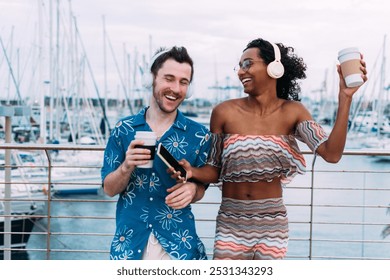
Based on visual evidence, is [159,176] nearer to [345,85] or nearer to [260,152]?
[260,152]

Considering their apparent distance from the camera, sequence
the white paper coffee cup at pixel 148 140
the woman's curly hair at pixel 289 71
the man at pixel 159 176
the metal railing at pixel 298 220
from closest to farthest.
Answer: the white paper coffee cup at pixel 148 140
the man at pixel 159 176
the woman's curly hair at pixel 289 71
the metal railing at pixel 298 220

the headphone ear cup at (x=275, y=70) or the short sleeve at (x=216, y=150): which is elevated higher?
the headphone ear cup at (x=275, y=70)

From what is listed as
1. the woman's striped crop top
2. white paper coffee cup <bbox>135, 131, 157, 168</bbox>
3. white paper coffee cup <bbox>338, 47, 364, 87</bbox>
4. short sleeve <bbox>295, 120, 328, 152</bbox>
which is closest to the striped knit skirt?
the woman's striped crop top

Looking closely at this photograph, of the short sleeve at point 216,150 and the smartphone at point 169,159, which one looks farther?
the short sleeve at point 216,150

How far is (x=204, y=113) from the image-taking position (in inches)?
1191

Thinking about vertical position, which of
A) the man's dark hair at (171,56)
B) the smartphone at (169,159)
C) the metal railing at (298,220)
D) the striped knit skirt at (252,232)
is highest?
the man's dark hair at (171,56)

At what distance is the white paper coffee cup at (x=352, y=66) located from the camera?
82.6 inches

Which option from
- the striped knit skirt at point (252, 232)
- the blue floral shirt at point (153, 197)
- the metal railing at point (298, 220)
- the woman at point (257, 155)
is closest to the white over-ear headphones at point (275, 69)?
the woman at point (257, 155)

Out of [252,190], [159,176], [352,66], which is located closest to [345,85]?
[352,66]

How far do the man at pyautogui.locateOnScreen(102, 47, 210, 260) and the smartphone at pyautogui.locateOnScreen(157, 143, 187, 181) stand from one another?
0.07m

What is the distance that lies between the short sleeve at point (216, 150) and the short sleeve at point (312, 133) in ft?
0.99

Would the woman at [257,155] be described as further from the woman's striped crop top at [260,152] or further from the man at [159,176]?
the man at [159,176]

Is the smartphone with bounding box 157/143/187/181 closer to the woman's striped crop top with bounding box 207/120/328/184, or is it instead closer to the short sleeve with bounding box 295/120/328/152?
the woman's striped crop top with bounding box 207/120/328/184
